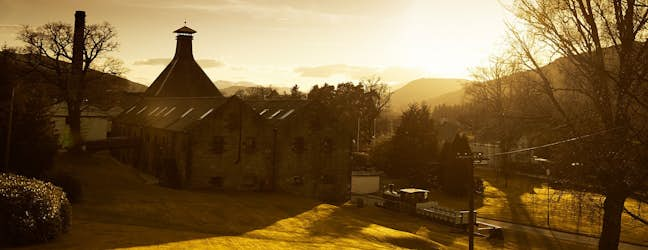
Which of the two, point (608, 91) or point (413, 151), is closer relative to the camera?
point (608, 91)

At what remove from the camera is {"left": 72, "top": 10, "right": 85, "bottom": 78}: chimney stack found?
159 feet

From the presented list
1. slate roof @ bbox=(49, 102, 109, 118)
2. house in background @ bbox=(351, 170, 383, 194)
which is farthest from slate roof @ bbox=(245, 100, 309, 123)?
slate roof @ bbox=(49, 102, 109, 118)

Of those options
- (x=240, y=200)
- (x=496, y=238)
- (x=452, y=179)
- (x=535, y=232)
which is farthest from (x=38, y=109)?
(x=452, y=179)

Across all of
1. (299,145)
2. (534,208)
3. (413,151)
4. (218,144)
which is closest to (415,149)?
(413,151)

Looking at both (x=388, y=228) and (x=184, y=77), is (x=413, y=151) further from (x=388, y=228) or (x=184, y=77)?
(x=184, y=77)

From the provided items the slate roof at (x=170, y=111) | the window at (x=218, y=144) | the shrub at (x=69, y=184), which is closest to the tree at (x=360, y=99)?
the slate roof at (x=170, y=111)

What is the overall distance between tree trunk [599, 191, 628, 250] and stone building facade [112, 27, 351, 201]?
26.1m

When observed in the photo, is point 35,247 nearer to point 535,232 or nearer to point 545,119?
point 545,119

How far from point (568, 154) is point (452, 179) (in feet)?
119

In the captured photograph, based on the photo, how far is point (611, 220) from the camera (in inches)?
824

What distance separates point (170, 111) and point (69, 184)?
63.2 ft

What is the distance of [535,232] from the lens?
38781 mm

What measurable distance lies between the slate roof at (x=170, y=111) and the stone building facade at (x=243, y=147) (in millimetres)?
168

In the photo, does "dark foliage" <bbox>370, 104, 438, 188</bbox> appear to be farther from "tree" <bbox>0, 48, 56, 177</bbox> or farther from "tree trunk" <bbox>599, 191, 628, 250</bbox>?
"tree" <bbox>0, 48, 56, 177</bbox>
